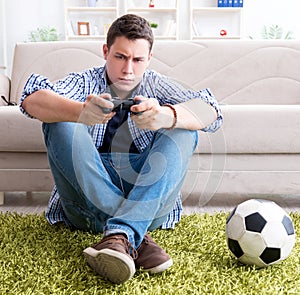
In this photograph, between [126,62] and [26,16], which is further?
[26,16]

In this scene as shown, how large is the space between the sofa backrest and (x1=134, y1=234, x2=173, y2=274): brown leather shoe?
152 cm

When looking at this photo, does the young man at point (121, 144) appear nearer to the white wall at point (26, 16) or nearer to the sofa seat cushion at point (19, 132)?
the sofa seat cushion at point (19, 132)

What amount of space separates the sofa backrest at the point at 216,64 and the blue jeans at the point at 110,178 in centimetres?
138

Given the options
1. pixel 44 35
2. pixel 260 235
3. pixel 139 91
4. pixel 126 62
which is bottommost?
pixel 44 35

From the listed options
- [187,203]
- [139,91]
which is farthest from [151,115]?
[187,203]

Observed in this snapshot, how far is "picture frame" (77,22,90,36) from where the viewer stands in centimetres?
592

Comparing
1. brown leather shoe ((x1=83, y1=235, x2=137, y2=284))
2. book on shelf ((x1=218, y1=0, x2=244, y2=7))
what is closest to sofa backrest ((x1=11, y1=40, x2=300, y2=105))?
brown leather shoe ((x1=83, y1=235, x2=137, y2=284))

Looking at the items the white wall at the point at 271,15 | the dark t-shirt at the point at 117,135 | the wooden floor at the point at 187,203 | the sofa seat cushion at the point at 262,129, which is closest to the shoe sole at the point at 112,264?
the dark t-shirt at the point at 117,135

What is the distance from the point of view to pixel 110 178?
5.09 feet

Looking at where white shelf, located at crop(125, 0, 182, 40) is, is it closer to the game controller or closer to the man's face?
the man's face

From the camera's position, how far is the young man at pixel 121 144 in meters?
1.30

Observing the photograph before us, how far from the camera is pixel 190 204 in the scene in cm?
236

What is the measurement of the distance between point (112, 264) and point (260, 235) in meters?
0.40

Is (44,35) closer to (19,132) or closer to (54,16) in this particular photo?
(54,16)
